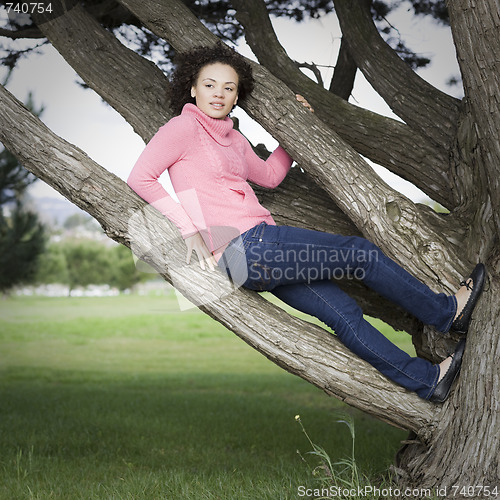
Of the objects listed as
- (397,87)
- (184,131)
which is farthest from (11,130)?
(397,87)

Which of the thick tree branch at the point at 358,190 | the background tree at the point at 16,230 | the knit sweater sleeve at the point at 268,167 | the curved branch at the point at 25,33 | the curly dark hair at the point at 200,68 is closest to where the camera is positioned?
the thick tree branch at the point at 358,190

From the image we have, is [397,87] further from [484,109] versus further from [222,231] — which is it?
[222,231]

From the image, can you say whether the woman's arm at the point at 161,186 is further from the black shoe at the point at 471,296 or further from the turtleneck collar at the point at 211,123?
the black shoe at the point at 471,296

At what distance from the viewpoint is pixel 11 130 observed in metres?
2.95

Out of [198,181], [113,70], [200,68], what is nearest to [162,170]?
[198,181]

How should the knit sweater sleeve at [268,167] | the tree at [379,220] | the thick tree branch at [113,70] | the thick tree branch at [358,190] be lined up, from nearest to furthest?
1. the tree at [379,220]
2. the thick tree branch at [358,190]
3. the knit sweater sleeve at [268,167]
4. the thick tree branch at [113,70]

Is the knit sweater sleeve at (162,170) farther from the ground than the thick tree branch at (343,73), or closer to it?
closer to it

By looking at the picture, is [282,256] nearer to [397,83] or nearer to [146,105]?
[146,105]

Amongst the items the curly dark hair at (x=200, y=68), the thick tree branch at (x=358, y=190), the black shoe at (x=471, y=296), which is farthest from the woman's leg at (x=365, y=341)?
the curly dark hair at (x=200, y=68)

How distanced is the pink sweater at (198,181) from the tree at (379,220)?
3.7 inches

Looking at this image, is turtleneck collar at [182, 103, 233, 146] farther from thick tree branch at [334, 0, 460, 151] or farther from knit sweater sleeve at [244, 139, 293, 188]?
thick tree branch at [334, 0, 460, 151]

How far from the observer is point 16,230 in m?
9.01

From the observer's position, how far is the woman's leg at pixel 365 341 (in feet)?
9.09

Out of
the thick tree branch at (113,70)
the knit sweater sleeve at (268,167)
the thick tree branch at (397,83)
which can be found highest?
the thick tree branch at (397,83)
